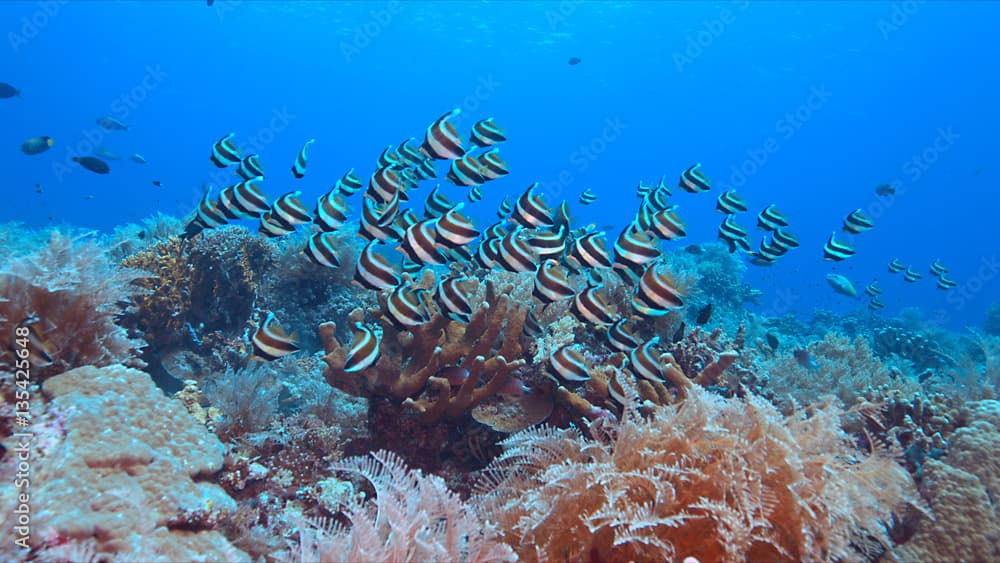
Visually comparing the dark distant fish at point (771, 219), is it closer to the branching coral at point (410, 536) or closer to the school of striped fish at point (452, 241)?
the school of striped fish at point (452, 241)

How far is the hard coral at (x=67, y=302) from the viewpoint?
12.2 ft

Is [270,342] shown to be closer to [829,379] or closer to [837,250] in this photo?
[829,379]

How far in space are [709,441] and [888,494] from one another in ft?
3.37

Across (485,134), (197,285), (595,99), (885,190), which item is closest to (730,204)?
(485,134)

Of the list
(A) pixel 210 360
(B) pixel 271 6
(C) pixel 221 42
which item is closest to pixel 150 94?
(C) pixel 221 42

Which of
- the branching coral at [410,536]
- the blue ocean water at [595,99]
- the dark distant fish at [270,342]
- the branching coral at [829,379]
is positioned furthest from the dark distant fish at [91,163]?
the blue ocean water at [595,99]

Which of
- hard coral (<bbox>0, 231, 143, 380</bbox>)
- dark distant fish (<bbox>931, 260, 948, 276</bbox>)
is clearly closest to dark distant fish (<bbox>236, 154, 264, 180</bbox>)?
hard coral (<bbox>0, 231, 143, 380</bbox>)

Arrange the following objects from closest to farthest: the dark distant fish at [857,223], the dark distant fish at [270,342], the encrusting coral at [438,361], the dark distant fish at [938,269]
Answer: the dark distant fish at [270,342] → the encrusting coral at [438,361] → the dark distant fish at [857,223] → the dark distant fish at [938,269]

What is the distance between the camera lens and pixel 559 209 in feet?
25.2

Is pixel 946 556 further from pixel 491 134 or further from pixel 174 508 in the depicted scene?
pixel 491 134

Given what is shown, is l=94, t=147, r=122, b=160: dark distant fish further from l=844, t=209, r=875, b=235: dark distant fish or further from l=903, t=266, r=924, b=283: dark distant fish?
l=903, t=266, r=924, b=283: dark distant fish

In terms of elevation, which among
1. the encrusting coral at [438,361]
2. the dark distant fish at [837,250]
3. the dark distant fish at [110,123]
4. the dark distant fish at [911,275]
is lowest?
the encrusting coral at [438,361]

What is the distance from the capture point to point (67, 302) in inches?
157

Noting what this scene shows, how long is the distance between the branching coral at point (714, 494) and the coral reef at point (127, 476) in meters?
1.81
